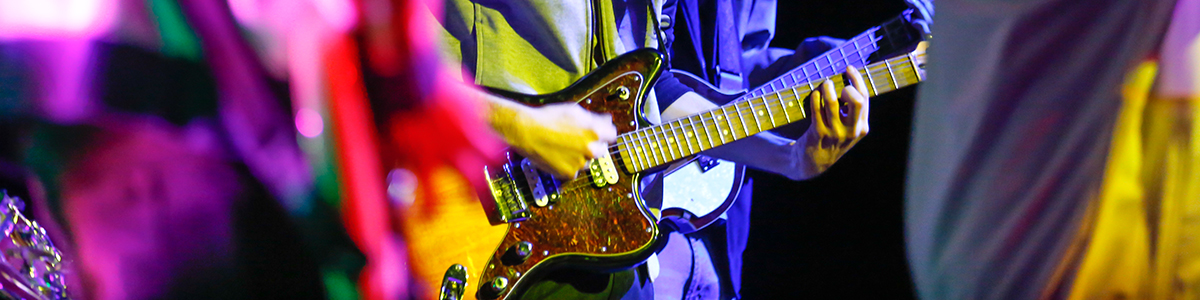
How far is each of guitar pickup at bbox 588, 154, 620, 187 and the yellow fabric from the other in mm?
519

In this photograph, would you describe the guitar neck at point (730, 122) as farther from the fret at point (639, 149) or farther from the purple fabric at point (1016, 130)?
the purple fabric at point (1016, 130)

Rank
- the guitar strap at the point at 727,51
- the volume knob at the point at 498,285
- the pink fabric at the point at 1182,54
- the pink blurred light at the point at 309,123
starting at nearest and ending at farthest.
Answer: the pink fabric at the point at 1182,54 → the pink blurred light at the point at 309,123 → the volume knob at the point at 498,285 → the guitar strap at the point at 727,51

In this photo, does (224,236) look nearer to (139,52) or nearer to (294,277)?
(294,277)

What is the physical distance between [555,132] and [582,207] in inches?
4.3

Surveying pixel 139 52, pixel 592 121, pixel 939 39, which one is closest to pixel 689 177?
pixel 592 121

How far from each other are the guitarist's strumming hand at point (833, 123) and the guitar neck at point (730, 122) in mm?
12

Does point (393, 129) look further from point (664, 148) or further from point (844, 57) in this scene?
Answer: point (844, 57)

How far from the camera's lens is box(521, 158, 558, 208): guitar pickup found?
75 centimetres

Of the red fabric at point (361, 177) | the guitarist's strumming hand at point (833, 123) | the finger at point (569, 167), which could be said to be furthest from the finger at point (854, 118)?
the red fabric at point (361, 177)

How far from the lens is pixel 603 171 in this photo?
2.51 ft

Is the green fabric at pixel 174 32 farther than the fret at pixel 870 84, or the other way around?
the fret at pixel 870 84

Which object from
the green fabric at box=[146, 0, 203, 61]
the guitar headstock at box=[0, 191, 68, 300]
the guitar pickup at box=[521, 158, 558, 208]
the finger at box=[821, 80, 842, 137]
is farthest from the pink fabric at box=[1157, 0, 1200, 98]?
the guitar headstock at box=[0, 191, 68, 300]

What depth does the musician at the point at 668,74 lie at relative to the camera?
2.51 ft

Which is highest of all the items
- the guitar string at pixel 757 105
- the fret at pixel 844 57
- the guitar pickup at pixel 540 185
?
the fret at pixel 844 57
